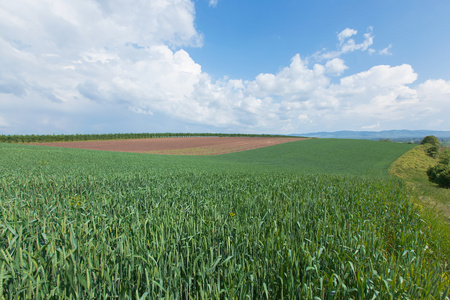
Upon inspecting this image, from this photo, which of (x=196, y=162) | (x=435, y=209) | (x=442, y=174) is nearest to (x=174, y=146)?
(x=196, y=162)

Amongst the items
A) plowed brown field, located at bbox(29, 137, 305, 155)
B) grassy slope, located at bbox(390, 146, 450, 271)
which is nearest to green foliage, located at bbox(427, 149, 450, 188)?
grassy slope, located at bbox(390, 146, 450, 271)

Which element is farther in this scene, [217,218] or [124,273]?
[217,218]

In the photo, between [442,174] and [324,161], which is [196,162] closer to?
[324,161]

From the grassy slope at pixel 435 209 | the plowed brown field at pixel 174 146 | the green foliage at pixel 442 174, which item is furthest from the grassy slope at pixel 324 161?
the plowed brown field at pixel 174 146

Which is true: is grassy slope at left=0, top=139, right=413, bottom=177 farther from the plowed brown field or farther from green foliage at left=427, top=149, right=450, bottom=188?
the plowed brown field

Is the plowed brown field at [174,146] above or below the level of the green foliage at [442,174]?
above

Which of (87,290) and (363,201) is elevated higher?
(87,290)

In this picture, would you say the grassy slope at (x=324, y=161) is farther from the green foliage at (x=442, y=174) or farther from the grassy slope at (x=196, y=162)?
the green foliage at (x=442, y=174)

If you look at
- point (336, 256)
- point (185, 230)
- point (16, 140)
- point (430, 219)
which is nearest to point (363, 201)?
point (430, 219)

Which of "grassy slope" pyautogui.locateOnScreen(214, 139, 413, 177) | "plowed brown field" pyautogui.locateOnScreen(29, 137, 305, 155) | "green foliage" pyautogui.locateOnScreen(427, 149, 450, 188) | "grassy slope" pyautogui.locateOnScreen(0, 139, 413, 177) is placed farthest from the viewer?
"plowed brown field" pyautogui.locateOnScreen(29, 137, 305, 155)

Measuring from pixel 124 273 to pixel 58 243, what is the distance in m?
1.51

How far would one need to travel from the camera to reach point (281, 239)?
129 inches

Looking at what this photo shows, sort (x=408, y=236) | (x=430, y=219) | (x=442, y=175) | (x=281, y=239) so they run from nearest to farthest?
(x=281, y=239) < (x=408, y=236) < (x=430, y=219) < (x=442, y=175)

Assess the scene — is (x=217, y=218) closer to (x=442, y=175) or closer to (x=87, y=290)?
(x=87, y=290)
